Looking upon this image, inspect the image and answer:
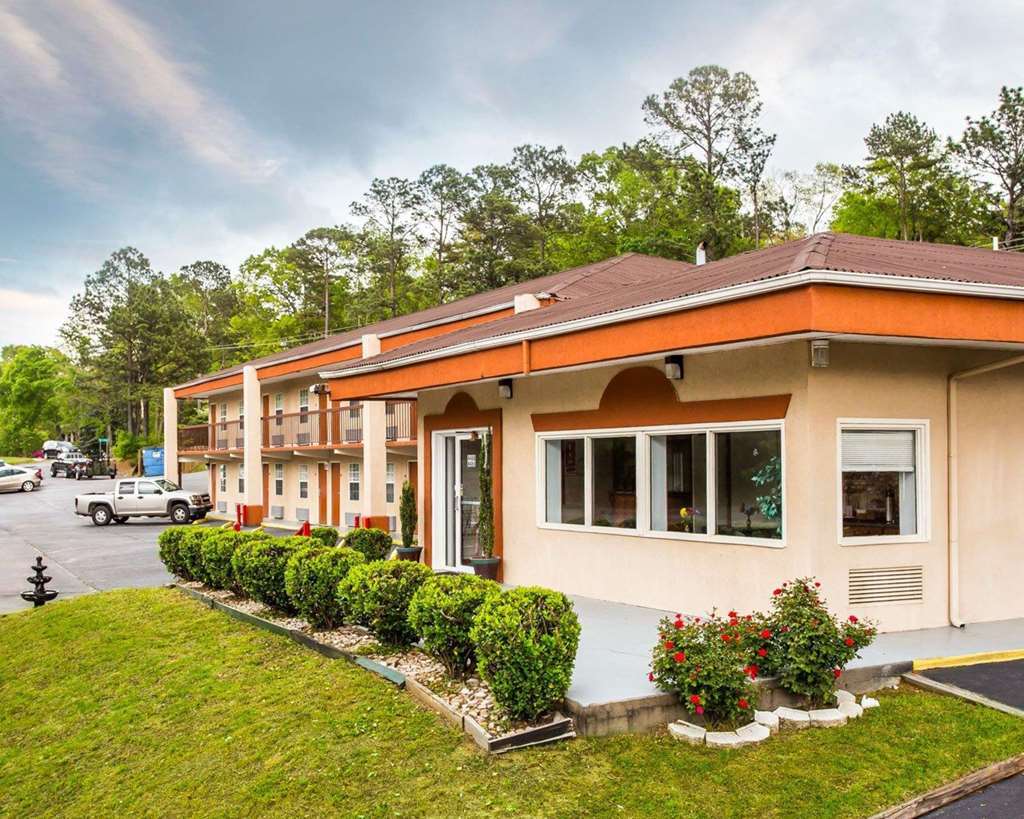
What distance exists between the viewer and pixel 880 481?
7.63m

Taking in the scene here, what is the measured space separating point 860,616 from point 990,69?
116 ft

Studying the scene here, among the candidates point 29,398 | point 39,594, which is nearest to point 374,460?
point 39,594

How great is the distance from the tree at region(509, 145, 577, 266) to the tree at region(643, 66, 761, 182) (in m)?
6.26

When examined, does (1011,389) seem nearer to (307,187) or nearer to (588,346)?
(588,346)

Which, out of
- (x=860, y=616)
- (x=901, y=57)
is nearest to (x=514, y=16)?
(x=860, y=616)

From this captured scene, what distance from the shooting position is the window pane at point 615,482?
29.9ft

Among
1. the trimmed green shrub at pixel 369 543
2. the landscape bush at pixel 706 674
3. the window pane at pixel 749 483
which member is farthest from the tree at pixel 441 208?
the landscape bush at pixel 706 674

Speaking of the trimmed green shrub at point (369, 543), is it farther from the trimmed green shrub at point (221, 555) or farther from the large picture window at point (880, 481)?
the large picture window at point (880, 481)

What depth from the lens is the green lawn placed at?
15.3 feet

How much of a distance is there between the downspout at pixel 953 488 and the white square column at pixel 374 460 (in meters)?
13.4

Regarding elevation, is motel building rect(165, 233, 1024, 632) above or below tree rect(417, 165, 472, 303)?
below

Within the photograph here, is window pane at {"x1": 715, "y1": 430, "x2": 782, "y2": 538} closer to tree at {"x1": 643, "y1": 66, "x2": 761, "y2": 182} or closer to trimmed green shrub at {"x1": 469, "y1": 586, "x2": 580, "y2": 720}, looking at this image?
trimmed green shrub at {"x1": 469, "y1": 586, "x2": 580, "y2": 720}

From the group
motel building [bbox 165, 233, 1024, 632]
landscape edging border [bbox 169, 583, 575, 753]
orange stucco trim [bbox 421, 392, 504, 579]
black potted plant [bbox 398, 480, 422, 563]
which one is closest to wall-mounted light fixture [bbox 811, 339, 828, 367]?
motel building [bbox 165, 233, 1024, 632]

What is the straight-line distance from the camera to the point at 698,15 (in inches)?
846
